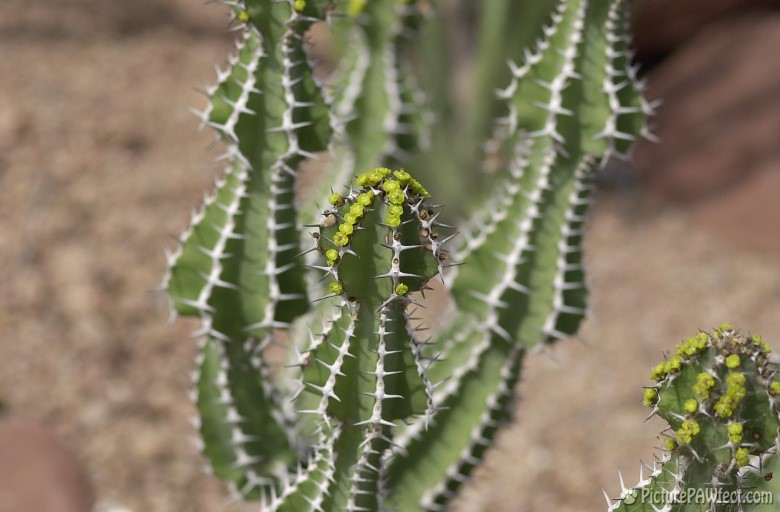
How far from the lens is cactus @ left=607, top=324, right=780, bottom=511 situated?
1.40 meters

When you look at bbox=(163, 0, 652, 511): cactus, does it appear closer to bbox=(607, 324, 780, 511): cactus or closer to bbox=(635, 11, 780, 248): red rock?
bbox=(607, 324, 780, 511): cactus

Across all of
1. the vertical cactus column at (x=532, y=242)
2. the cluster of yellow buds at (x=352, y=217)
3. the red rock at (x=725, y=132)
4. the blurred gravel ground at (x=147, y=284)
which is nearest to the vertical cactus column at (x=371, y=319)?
the cluster of yellow buds at (x=352, y=217)

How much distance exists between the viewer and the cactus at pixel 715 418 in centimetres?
140

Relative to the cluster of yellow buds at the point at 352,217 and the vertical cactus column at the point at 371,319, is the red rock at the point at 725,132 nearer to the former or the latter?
A: the vertical cactus column at the point at 371,319

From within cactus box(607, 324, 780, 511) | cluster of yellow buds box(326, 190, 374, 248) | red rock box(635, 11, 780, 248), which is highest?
red rock box(635, 11, 780, 248)

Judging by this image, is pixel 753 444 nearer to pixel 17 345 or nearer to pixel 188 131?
pixel 17 345

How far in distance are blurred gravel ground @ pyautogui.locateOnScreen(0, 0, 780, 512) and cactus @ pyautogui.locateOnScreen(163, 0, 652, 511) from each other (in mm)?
769

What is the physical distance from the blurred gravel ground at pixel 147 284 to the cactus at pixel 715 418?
153 cm

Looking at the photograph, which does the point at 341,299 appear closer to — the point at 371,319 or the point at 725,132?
the point at 371,319

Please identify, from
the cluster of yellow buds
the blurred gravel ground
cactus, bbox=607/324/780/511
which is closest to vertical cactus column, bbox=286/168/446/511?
the cluster of yellow buds

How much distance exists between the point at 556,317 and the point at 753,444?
0.88 m

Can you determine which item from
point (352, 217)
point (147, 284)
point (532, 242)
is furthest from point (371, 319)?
point (147, 284)

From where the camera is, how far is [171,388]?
142 inches

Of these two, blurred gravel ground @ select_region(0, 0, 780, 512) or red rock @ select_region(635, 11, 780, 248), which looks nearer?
blurred gravel ground @ select_region(0, 0, 780, 512)
